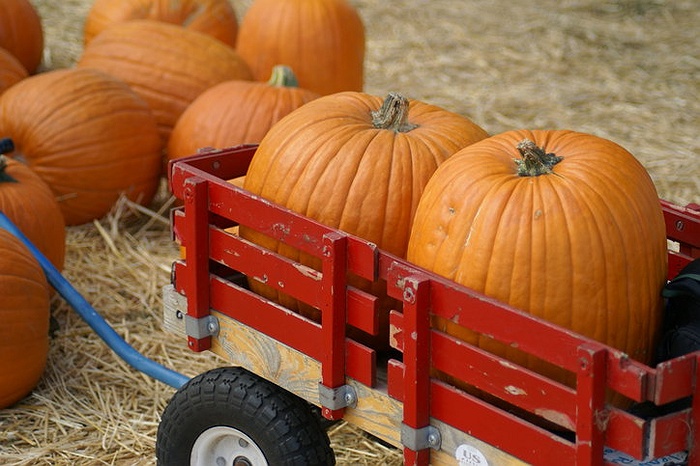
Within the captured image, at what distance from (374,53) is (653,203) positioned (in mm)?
5214

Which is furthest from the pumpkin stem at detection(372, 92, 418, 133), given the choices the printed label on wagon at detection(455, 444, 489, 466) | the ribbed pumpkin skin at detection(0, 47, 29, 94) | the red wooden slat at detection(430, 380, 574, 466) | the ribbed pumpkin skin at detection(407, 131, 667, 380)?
the ribbed pumpkin skin at detection(0, 47, 29, 94)

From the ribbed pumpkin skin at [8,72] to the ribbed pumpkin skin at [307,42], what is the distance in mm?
1248

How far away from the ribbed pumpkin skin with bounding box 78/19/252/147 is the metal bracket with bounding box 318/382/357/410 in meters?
2.89

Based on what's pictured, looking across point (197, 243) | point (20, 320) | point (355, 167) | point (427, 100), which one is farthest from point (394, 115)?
point (427, 100)

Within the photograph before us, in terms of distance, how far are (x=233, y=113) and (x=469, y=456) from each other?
2.71 m

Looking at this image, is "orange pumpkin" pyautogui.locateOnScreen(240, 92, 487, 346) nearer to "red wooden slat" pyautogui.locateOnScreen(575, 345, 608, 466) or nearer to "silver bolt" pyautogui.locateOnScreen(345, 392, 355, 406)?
"silver bolt" pyautogui.locateOnScreen(345, 392, 355, 406)

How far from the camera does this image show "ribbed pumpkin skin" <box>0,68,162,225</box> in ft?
15.7

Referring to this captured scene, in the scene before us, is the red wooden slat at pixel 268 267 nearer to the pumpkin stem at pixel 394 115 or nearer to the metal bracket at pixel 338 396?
the metal bracket at pixel 338 396

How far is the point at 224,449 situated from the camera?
9.66ft

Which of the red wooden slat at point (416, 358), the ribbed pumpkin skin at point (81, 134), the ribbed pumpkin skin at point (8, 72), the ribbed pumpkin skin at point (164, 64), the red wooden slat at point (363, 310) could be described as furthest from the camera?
the ribbed pumpkin skin at point (164, 64)

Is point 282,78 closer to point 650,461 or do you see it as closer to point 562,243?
point 562,243

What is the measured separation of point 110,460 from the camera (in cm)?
348

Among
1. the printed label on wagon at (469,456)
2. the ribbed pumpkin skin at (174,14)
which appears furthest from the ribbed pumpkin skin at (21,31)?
the printed label on wagon at (469,456)

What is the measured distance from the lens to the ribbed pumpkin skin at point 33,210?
4.09 metres
